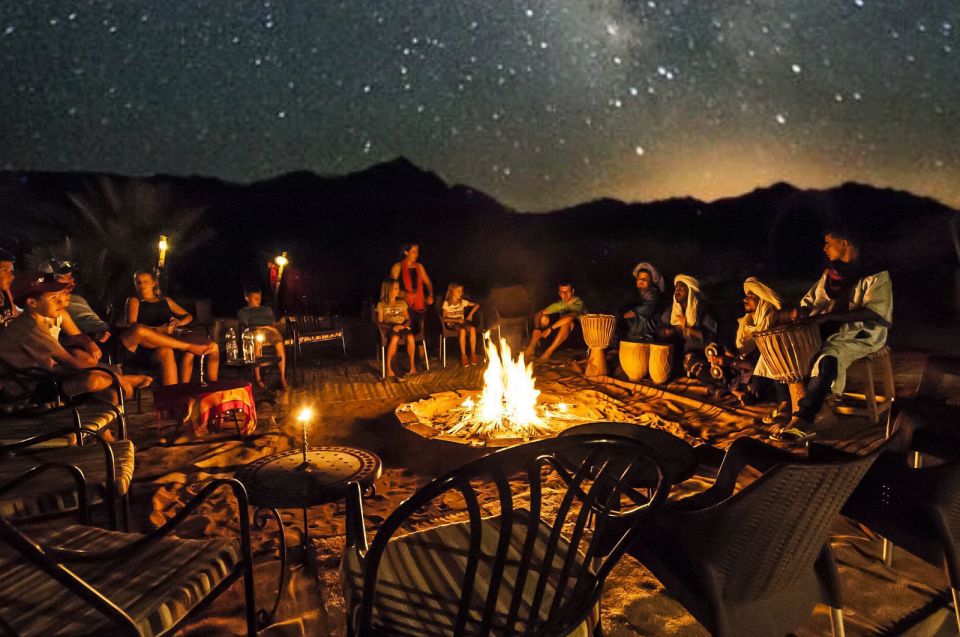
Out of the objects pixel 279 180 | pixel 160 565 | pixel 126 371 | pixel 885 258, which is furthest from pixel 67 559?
pixel 279 180

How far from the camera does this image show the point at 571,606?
4.60ft

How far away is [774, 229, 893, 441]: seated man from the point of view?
4.43 m

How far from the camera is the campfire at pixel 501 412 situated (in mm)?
4605

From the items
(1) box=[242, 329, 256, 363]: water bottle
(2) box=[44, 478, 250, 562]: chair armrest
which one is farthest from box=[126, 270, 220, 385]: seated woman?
(2) box=[44, 478, 250, 562]: chair armrest

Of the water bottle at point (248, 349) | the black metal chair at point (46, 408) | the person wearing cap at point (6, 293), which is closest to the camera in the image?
the black metal chair at point (46, 408)

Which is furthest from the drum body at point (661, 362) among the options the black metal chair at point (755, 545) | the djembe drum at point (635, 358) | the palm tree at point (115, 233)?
the palm tree at point (115, 233)

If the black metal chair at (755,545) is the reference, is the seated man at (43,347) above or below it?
above

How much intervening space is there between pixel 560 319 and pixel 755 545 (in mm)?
6145

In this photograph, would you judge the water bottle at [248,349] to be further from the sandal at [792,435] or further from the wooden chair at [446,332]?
the sandal at [792,435]

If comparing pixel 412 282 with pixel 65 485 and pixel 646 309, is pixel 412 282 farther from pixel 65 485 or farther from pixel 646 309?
pixel 65 485

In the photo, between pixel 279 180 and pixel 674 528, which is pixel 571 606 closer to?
pixel 674 528

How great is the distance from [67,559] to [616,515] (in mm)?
1649

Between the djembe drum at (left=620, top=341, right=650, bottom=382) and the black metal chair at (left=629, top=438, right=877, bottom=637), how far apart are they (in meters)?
4.62

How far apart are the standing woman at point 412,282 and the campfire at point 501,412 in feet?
5.63
